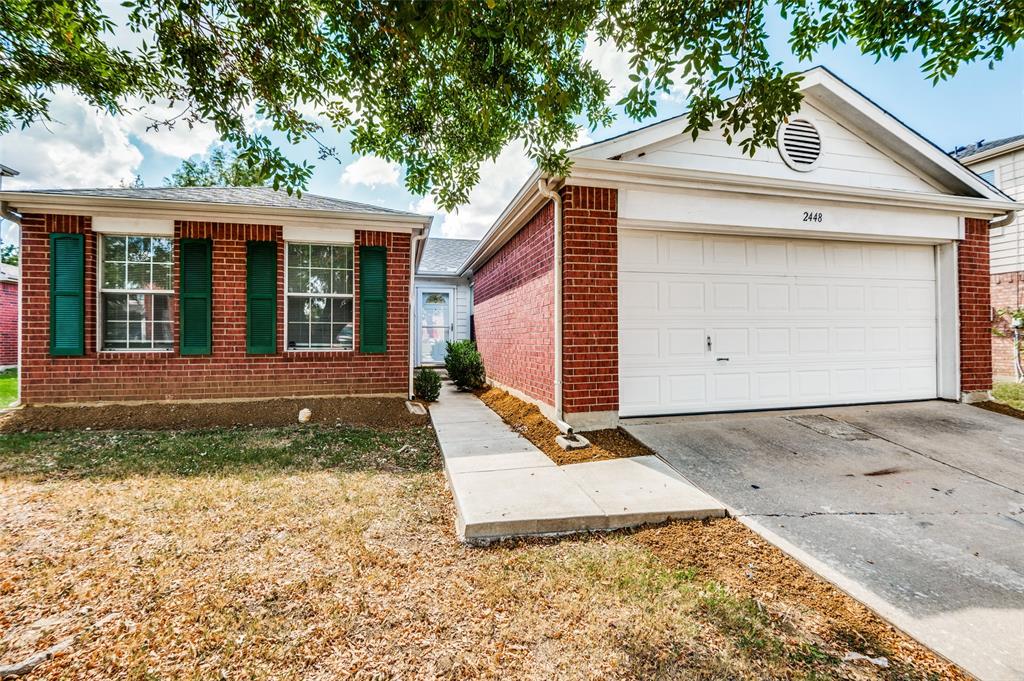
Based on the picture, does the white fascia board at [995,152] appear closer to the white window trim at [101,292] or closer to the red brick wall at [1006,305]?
the red brick wall at [1006,305]

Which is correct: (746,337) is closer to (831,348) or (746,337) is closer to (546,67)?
(831,348)

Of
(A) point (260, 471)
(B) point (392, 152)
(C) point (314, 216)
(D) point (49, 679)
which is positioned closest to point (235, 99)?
(B) point (392, 152)

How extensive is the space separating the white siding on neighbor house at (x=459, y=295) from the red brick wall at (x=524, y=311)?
10.1 ft

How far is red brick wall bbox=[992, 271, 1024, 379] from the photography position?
35.1ft

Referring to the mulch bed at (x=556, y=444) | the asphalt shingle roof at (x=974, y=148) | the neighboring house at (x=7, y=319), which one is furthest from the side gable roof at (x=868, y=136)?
the neighboring house at (x=7, y=319)

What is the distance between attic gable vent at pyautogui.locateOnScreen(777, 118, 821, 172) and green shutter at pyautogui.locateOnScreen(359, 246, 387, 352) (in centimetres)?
618

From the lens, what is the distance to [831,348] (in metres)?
6.32

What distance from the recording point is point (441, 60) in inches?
161

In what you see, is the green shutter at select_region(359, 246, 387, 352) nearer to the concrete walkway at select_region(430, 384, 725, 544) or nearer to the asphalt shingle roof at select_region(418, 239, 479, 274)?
the concrete walkway at select_region(430, 384, 725, 544)

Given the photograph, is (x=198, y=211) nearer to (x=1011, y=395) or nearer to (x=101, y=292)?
(x=101, y=292)

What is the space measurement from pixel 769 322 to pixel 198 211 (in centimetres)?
851

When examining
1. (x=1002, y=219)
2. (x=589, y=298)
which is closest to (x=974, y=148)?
(x=1002, y=219)

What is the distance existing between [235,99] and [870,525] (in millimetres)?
6660

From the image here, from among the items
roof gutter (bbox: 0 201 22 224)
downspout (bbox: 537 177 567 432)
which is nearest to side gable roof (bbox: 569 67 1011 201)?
downspout (bbox: 537 177 567 432)
